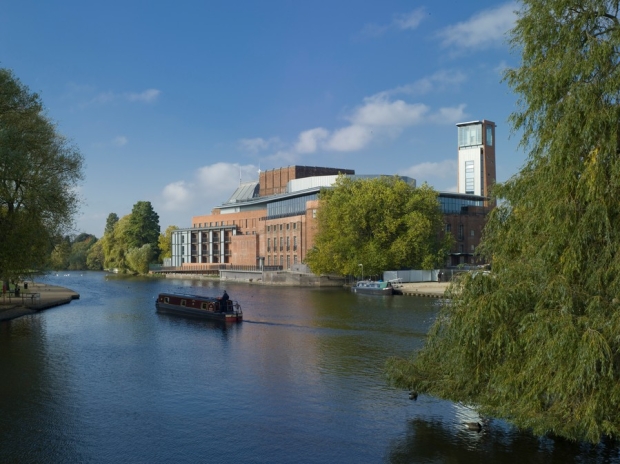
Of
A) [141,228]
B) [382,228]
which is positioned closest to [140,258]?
[141,228]

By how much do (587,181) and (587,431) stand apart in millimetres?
6531

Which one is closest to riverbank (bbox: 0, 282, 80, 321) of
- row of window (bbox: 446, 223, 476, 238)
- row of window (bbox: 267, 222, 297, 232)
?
row of window (bbox: 267, 222, 297, 232)

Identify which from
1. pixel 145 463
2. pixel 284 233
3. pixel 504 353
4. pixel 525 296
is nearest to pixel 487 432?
pixel 504 353

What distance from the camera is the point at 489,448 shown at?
20.2 meters

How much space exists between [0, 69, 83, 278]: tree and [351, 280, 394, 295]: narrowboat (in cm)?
4325

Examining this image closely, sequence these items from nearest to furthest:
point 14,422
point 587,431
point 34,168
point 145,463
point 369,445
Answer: point 587,431 → point 145,463 → point 369,445 → point 14,422 → point 34,168

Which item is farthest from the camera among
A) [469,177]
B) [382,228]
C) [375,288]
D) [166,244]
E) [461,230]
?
[166,244]

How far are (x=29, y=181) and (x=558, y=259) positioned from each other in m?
40.4

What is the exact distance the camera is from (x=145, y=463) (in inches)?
758

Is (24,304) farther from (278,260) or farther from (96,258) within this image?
(96,258)

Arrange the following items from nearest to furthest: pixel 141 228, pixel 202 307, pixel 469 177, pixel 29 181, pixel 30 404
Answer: pixel 30 404 → pixel 29 181 → pixel 202 307 → pixel 469 177 → pixel 141 228

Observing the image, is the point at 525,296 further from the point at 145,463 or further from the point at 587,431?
the point at 145,463

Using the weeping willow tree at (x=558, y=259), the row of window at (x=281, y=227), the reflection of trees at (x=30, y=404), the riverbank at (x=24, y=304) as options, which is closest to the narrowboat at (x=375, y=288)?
the row of window at (x=281, y=227)

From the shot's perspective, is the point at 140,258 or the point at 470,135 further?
the point at 140,258
